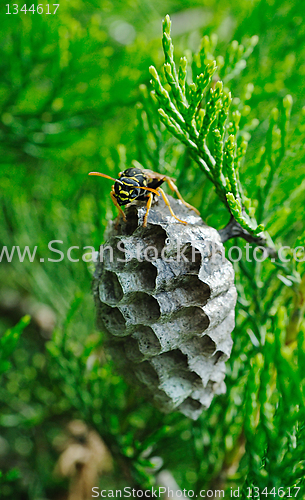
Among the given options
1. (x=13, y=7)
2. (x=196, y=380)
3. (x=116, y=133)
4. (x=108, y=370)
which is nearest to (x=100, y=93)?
(x=116, y=133)

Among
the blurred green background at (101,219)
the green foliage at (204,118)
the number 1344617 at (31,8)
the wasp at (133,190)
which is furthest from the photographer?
the number 1344617 at (31,8)

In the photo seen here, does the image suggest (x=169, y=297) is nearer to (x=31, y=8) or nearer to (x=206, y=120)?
(x=206, y=120)

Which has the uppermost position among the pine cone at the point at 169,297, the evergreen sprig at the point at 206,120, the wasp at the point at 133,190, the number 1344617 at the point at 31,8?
the number 1344617 at the point at 31,8

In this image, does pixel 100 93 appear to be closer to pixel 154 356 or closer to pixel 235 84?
pixel 235 84

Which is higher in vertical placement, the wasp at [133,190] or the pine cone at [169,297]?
the wasp at [133,190]

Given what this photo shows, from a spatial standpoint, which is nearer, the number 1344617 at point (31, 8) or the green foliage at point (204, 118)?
the green foliage at point (204, 118)

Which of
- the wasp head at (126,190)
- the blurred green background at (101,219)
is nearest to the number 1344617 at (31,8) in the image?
the blurred green background at (101,219)

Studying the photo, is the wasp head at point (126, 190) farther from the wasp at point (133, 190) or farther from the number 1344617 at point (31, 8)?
the number 1344617 at point (31, 8)
